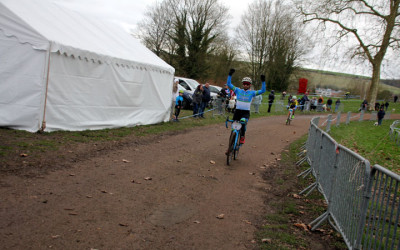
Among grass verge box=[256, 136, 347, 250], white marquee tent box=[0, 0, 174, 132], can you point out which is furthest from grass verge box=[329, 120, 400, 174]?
white marquee tent box=[0, 0, 174, 132]

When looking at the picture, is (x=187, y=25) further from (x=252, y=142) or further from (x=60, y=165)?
(x=60, y=165)

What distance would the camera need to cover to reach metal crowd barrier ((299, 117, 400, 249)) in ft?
10.8

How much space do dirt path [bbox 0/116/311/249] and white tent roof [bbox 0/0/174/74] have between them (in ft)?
13.4

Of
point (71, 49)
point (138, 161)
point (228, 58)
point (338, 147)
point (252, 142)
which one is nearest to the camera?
point (338, 147)

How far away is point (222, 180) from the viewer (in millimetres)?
6957

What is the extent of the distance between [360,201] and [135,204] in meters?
3.25

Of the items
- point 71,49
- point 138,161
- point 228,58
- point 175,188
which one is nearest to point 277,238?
point 175,188

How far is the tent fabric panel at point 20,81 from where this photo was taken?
9305mm

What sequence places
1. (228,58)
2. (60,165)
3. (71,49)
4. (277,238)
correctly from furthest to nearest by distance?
(228,58)
(71,49)
(60,165)
(277,238)

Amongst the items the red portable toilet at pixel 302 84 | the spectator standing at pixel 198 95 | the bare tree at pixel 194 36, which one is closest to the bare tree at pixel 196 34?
the bare tree at pixel 194 36

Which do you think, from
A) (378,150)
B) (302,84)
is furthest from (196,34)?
(378,150)

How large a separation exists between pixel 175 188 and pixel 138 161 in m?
2.10

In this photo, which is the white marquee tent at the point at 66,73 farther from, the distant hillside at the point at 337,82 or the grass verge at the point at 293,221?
the distant hillside at the point at 337,82

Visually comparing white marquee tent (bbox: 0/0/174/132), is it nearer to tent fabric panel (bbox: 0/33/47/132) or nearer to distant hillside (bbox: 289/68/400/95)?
tent fabric panel (bbox: 0/33/47/132)
